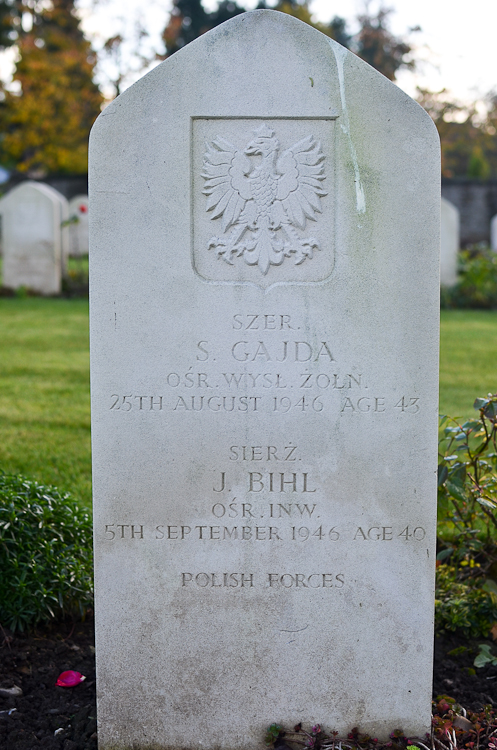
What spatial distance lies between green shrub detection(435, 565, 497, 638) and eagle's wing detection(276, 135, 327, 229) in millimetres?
1876

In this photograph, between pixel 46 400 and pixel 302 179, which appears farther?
pixel 46 400

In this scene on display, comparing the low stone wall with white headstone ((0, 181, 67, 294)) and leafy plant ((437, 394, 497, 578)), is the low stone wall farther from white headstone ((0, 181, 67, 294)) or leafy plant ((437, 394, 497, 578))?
leafy plant ((437, 394, 497, 578))

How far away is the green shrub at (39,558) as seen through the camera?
3176 mm

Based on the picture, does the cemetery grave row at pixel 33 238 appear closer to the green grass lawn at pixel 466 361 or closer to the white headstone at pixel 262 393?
the green grass lawn at pixel 466 361

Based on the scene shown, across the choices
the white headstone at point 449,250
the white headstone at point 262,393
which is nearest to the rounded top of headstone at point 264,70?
the white headstone at point 262,393

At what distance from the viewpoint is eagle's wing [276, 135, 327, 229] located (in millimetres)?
2418

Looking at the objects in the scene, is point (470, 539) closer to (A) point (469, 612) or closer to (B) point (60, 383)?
(A) point (469, 612)

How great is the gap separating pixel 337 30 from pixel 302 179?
3673 centimetres

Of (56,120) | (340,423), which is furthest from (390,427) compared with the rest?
(56,120)

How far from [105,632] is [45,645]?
0.76m

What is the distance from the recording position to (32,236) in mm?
14062

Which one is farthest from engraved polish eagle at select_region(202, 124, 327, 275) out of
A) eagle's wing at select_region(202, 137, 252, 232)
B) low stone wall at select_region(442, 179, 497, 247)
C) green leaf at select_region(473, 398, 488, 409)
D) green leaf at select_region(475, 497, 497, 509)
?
low stone wall at select_region(442, 179, 497, 247)

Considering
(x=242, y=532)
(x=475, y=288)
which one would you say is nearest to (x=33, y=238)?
(x=475, y=288)

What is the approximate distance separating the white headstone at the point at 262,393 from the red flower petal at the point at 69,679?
0.36m
